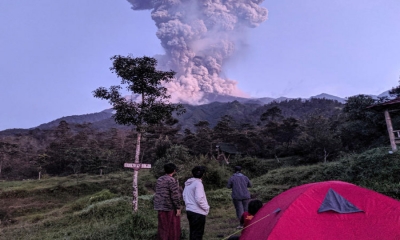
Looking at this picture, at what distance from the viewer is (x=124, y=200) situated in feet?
39.7

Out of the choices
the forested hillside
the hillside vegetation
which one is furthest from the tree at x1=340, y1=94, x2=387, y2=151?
the hillside vegetation

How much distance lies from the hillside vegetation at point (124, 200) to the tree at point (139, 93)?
9.58 feet

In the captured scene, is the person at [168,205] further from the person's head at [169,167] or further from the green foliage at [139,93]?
the green foliage at [139,93]

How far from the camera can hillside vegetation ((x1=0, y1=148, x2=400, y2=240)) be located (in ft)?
22.7

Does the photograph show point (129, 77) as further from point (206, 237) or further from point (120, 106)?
point (206, 237)

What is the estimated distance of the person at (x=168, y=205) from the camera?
4.47 meters

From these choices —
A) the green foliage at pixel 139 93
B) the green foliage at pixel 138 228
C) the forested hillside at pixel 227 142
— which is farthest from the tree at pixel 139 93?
the forested hillside at pixel 227 142

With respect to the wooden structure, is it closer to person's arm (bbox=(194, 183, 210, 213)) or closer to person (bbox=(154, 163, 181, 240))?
person's arm (bbox=(194, 183, 210, 213))

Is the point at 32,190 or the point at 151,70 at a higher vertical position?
the point at 151,70

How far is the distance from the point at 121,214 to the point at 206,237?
5667 mm

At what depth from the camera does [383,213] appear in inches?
→ 144

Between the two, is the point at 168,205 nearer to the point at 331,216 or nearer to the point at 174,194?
the point at 174,194

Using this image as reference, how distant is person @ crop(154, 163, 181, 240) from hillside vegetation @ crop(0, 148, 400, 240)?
4.23 feet

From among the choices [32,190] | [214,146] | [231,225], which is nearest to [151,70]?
[231,225]
